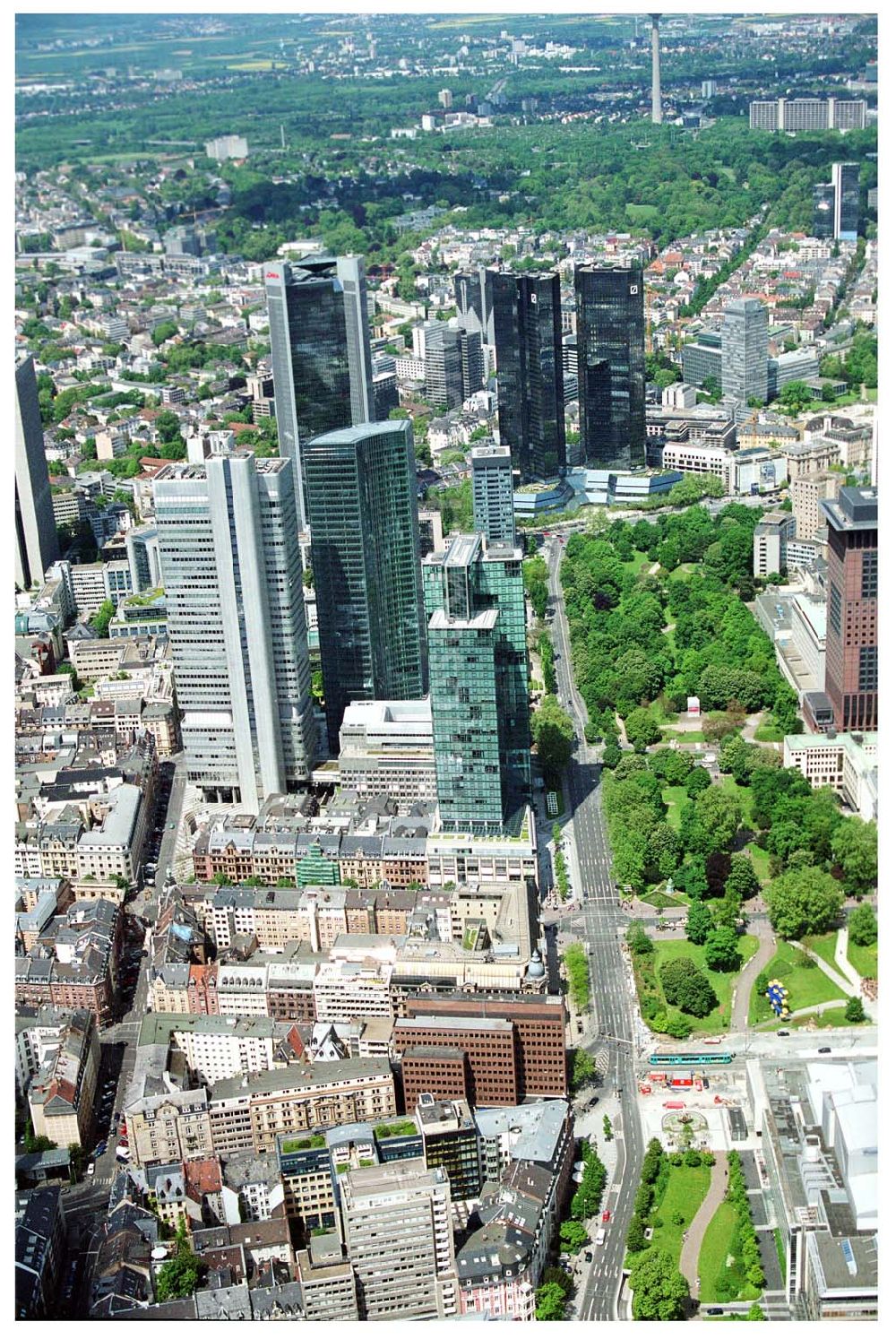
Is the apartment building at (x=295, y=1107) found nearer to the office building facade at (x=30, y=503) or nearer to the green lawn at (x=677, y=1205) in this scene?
the green lawn at (x=677, y=1205)

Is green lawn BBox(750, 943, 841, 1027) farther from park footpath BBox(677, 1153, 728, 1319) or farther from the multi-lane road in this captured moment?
park footpath BBox(677, 1153, 728, 1319)

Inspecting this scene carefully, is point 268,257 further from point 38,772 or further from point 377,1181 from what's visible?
point 377,1181

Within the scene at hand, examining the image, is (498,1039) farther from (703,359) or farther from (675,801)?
(703,359)

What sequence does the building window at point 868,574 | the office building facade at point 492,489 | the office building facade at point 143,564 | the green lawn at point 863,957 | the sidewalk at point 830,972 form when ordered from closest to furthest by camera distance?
the green lawn at point 863,957, the sidewalk at point 830,972, the building window at point 868,574, the office building facade at point 492,489, the office building facade at point 143,564

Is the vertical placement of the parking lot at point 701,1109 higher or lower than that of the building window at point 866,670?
lower

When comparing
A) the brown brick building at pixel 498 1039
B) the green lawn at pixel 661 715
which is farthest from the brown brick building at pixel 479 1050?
the green lawn at pixel 661 715

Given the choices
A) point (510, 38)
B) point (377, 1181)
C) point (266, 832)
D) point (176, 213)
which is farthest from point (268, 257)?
point (377, 1181)
